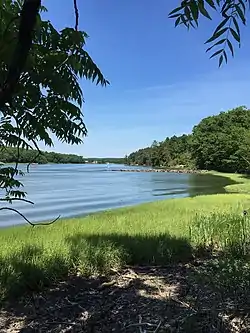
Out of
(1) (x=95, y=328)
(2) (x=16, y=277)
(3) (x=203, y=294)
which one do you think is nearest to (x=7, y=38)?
(1) (x=95, y=328)

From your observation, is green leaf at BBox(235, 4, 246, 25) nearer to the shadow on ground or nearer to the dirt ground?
the dirt ground

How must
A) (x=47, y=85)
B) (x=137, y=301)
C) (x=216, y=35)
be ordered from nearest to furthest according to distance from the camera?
(x=216, y=35) → (x=47, y=85) → (x=137, y=301)

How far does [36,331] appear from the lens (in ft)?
11.9

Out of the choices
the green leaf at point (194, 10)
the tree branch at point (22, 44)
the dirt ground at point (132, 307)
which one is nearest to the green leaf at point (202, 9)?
the green leaf at point (194, 10)

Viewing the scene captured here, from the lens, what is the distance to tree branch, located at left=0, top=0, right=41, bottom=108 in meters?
1.23

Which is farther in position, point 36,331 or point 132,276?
point 132,276

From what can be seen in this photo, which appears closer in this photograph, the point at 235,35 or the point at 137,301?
the point at 235,35

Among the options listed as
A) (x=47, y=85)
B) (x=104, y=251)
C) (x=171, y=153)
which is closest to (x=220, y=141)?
(x=171, y=153)

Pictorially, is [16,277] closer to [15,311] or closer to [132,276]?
[15,311]

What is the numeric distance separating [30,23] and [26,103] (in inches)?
60.4

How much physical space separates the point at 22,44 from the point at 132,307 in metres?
3.38

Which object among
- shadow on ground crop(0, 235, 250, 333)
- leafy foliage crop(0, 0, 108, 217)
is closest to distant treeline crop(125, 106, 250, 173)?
shadow on ground crop(0, 235, 250, 333)

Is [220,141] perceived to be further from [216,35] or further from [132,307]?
[216,35]

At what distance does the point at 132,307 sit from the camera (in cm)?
409
